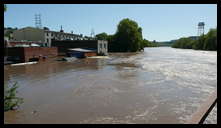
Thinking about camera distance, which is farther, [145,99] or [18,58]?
[18,58]

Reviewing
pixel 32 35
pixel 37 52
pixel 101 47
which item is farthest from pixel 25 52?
pixel 32 35

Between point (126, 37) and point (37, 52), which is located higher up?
point (126, 37)

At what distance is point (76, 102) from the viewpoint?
27.5 ft

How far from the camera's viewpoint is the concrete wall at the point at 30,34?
46750 mm

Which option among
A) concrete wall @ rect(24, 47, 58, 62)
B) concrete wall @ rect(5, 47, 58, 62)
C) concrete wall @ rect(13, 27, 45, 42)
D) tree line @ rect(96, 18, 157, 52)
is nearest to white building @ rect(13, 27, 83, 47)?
concrete wall @ rect(13, 27, 45, 42)

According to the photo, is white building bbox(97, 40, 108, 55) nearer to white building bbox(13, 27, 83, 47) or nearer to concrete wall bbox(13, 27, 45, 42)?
white building bbox(13, 27, 83, 47)

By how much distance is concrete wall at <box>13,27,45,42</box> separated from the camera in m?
46.8

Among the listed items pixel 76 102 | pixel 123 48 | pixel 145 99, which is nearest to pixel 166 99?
pixel 145 99

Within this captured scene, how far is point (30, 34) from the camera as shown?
47.6 metres

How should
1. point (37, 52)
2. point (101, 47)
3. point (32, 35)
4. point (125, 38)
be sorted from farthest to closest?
point (125, 38) < point (32, 35) < point (101, 47) < point (37, 52)

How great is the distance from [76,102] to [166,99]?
4.16m

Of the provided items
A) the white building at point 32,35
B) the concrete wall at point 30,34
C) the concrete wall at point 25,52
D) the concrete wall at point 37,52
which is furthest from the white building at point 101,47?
the concrete wall at point 30,34

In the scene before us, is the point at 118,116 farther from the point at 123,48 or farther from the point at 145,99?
the point at 123,48

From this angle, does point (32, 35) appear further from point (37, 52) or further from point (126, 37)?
point (126, 37)
